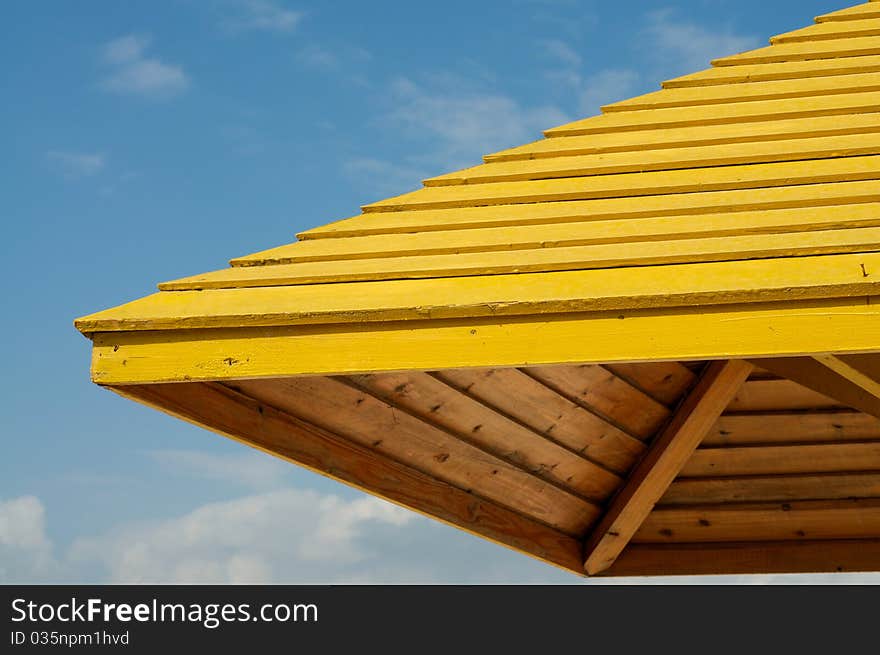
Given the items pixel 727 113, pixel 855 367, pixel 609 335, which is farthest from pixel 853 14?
pixel 609 335

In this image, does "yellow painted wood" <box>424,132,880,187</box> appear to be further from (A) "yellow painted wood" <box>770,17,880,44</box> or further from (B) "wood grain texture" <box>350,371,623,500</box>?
(A) "yellow painted wood" <box>770,17,880,44</box>

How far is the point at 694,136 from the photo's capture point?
412 cm

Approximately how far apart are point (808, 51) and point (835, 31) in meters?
0.31

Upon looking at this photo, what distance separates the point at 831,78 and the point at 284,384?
2.65 meters

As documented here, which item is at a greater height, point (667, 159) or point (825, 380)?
point (667, 159)

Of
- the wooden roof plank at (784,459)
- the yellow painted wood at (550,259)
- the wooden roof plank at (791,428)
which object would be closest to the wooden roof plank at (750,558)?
the wooden roof plank at (784,459)

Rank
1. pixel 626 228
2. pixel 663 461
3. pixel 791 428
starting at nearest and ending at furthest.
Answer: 1. pixel 626 228
2. pixel 663 461
3. pixel 791 428

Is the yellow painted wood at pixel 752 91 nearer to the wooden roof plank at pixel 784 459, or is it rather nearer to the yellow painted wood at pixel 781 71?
the yellow painted wood at pixel 781 71

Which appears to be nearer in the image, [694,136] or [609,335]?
[609,335]

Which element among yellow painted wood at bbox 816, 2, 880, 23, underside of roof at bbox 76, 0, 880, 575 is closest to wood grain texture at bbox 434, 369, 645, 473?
underside of roof at bbox 76, 0, 880, 575

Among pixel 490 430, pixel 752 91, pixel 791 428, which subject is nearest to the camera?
pixel 752 91

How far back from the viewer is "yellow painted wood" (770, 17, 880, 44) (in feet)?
16.2

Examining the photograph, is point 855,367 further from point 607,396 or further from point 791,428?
point 791,428

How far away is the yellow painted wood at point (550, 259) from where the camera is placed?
3.06m
